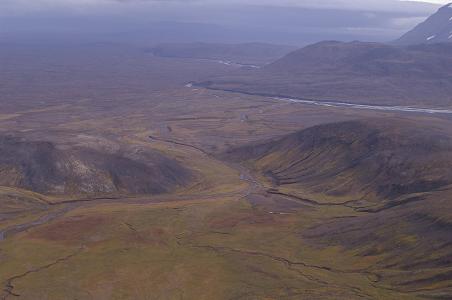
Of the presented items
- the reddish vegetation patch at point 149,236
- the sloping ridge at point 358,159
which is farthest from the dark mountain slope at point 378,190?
the reddish vegetation patch at point 149,236

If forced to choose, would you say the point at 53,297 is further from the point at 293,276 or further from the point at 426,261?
the point at 426,261

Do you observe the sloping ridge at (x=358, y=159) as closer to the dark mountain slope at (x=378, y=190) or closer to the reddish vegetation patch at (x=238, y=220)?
the dark mountain slope at (x=378, y=190)

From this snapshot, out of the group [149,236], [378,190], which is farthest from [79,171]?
[378,190]

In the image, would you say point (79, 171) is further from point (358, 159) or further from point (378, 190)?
point (378, 190)

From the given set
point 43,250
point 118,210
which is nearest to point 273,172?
point 118,210

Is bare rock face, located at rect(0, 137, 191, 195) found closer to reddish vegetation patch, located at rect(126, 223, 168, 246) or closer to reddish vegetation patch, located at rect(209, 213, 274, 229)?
reddish vegetation patch, located at rect(209, 213, 274, 229)
